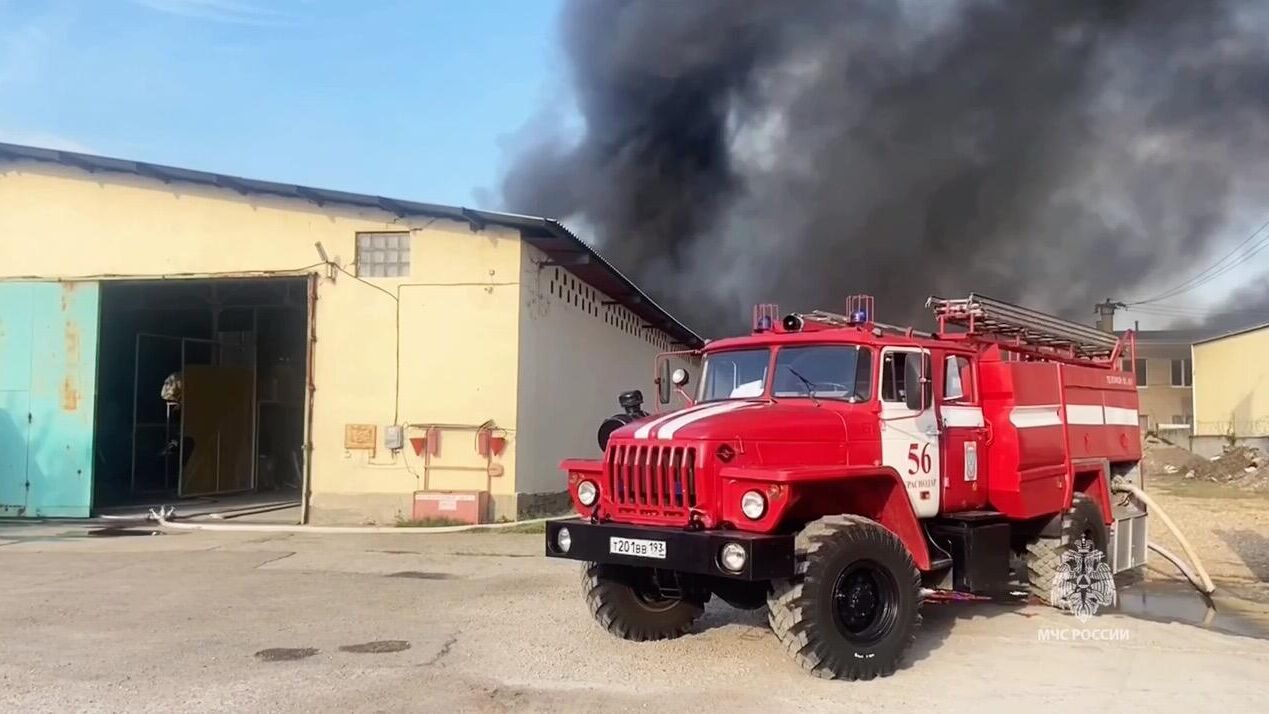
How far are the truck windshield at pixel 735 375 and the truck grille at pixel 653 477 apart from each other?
4.08 feet

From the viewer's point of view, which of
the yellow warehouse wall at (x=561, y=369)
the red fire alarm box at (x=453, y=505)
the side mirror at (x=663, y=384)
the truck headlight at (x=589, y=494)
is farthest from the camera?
the yellow warehouse wall at (x=561, y=369)

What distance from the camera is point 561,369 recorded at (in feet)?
56.1

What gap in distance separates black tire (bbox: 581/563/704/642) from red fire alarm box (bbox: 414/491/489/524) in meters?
7.15

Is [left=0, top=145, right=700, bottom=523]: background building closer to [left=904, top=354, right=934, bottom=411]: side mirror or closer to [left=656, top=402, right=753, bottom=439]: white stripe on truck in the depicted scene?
[left=656, top=402, right=753, bottom=439]: white stripe on truck

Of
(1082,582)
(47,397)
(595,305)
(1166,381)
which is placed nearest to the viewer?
(1082,582)

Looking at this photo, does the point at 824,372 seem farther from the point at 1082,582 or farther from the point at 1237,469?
the point at 1237,469

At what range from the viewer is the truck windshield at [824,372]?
23.4ft

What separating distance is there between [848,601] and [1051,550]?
126 inches

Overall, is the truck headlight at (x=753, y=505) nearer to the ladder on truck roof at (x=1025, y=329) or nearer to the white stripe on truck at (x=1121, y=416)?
the ladder on truck roof at (x=1025, y=329)

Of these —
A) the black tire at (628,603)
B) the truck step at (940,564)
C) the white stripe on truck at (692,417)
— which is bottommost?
the black tire at (628,603)

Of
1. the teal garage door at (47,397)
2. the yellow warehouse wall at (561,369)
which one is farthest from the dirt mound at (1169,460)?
the teal garage door at (47,397)

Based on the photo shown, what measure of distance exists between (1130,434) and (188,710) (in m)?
9.22

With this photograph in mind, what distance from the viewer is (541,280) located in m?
15.8

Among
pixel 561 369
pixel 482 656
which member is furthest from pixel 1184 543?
pixel 561 369
